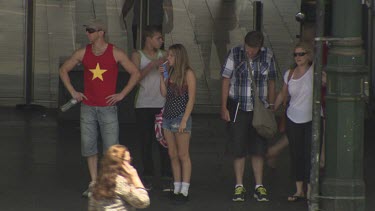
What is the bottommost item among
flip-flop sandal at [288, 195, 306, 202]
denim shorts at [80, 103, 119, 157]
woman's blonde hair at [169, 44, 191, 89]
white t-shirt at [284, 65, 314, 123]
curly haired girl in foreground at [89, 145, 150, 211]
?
flip-flop sandal at [288, 195, 306, 202]

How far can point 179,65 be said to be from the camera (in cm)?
909

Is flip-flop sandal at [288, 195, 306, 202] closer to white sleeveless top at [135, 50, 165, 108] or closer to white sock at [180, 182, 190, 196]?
white sock at [180, 182, 190, 196]

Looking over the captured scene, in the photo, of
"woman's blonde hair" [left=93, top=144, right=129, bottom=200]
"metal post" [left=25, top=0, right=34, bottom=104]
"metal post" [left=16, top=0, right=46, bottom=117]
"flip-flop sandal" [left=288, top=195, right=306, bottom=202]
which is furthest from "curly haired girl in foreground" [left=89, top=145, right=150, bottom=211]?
"metal post" [left=25, top=0, right=34, bottom=104]

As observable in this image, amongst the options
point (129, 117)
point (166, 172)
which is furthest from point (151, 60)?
point (129, 117)

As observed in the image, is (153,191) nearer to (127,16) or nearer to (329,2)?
(329,2)

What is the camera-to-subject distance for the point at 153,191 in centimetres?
973

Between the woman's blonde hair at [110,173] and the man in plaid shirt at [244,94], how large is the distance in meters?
3.05

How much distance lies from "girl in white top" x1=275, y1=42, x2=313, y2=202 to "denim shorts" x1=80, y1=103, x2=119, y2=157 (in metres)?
1.73

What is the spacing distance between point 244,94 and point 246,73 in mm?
210

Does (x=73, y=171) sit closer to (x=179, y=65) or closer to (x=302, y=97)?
(x=179, y=65)

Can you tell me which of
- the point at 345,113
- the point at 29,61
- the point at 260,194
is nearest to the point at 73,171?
the point at 260,194

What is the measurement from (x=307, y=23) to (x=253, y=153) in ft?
6.61

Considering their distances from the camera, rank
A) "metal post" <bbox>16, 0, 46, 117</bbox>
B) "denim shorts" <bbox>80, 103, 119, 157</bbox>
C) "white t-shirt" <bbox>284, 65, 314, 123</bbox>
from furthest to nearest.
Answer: "metal post" <bbox>16, 0, 46, 117</bbox>, "denim shorts" <bbox>80, 103, 119, 157</bbox>, "white t-shirt" <bbox>284, 65, 314, 123</bbox>

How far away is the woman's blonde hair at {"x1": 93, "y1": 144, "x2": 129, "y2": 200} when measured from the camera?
246 inches
